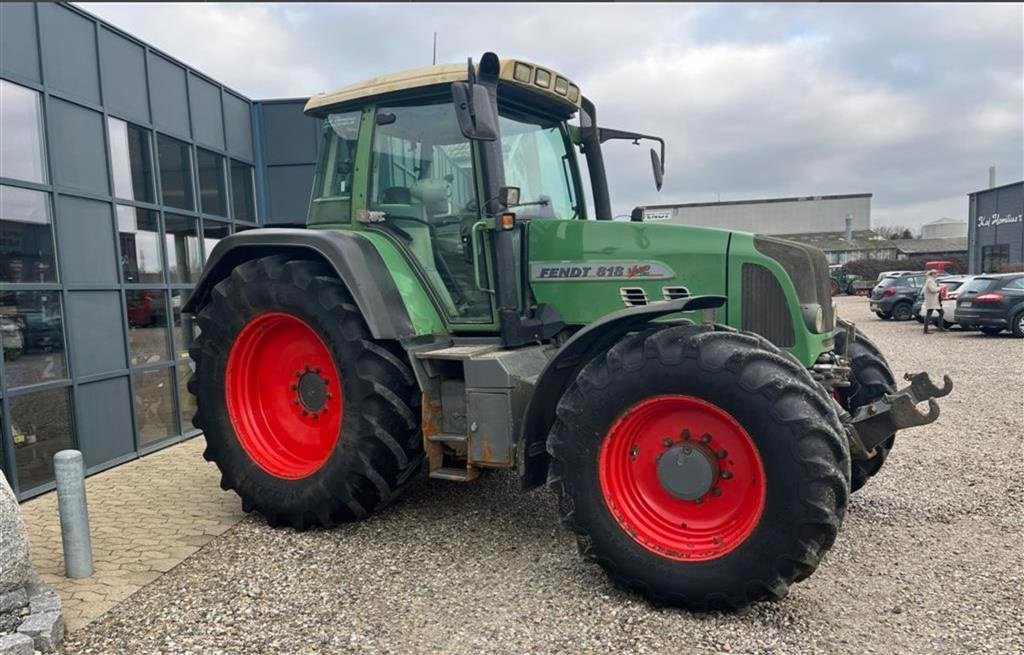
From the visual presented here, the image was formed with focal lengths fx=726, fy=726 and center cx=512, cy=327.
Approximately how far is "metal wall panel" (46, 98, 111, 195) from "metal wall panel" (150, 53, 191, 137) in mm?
903

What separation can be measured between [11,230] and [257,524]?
2959 millimetres

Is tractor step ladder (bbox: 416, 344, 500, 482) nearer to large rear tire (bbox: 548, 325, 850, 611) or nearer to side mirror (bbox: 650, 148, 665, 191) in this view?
large rear tire (bbox: 548, 325, 850, 611)

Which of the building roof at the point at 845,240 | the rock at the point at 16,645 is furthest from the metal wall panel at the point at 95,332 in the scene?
the building roof at the point at 845,240

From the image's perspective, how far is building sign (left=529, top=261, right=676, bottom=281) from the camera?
4152 millimetres

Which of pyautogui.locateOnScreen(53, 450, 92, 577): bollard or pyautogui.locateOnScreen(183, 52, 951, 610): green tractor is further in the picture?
pyautogui.locateOnScreen(53, 450, 92, 577): bollard

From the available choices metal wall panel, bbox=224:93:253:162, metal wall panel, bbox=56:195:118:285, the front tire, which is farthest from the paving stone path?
the front tire

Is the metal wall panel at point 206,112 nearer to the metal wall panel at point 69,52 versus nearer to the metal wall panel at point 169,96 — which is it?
the metal wall panel at point 169,96

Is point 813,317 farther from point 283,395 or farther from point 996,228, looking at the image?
point 996,228

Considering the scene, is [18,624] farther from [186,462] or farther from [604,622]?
[186,462]

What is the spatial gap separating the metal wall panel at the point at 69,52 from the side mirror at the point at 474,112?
397cm

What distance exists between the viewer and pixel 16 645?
3057mm

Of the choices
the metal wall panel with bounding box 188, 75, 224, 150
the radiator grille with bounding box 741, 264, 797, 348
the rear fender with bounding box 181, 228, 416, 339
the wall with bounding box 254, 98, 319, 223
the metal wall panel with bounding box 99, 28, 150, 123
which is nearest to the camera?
the radiator grille with bounding box 741, 264, 797, 348

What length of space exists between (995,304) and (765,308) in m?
14.5

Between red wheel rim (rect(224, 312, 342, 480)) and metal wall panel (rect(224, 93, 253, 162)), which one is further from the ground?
metal wall panel (rect(224, 93, 253, 162))
